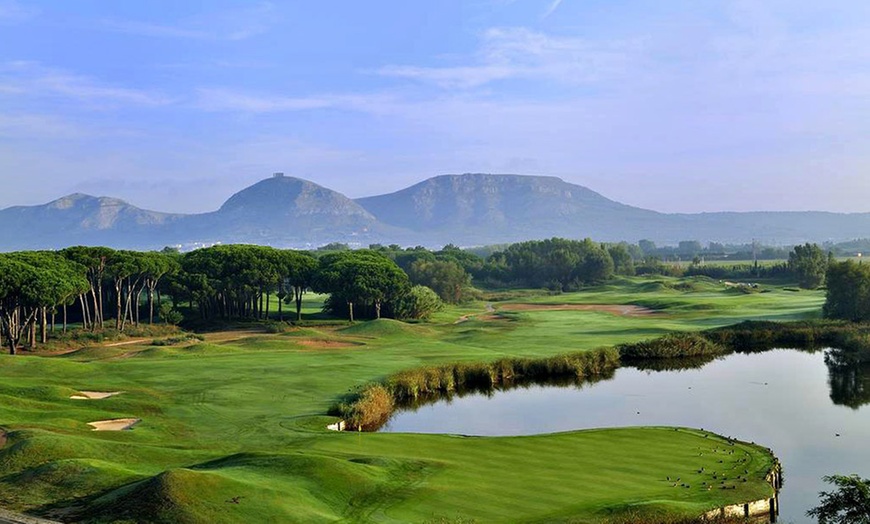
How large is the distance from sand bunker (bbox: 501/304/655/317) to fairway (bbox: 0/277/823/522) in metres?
54.0

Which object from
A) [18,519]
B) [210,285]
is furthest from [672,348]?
[18,519]

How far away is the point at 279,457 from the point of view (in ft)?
95.8

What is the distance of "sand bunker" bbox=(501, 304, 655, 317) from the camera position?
111m

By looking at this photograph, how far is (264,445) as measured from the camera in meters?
34.9

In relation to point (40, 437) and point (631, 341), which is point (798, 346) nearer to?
point (631, 341)

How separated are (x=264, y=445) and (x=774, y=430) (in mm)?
27031

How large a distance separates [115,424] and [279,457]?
14307 millimetres

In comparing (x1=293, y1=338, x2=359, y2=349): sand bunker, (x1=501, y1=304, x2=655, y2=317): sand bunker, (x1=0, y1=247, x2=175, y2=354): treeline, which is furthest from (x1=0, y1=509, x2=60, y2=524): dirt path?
(x1=501, y1=304, x2=655, y2=317): sand bunker

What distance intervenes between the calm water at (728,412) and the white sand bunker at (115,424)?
13333 millimetres

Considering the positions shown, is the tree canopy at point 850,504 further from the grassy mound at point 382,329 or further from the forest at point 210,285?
the forest at point 210,285

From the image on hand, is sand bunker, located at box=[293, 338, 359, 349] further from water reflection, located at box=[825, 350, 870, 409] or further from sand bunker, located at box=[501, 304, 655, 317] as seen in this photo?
sand bunker, located at box=[501, 304, 655, 317]

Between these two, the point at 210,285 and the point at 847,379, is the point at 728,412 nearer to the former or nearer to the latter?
the point at 847,379

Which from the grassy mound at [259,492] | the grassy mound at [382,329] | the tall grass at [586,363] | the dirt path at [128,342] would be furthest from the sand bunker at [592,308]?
the grassy mound at [259,492]

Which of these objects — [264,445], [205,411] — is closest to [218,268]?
[205,411]
